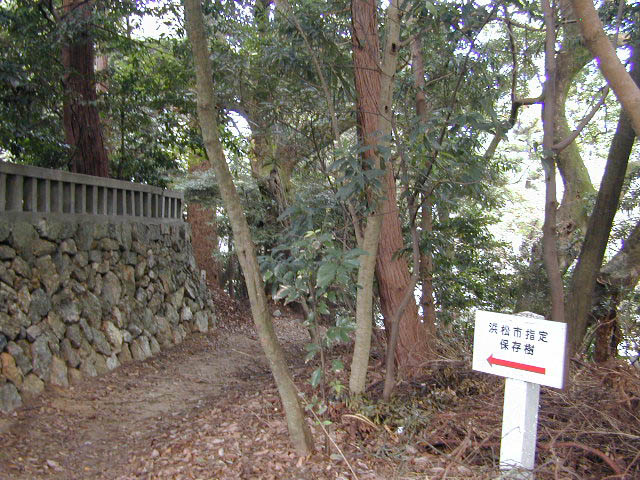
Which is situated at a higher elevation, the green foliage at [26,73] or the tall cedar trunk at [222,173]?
the green foliage at [26,73]

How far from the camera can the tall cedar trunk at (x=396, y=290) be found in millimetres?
4980

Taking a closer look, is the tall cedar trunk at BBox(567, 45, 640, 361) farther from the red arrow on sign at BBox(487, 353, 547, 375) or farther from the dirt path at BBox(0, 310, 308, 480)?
the dirt path at BBox(0, 310, 308, 480)

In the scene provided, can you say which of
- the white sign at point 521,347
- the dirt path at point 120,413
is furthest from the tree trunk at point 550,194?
the dirt path at point 120,413

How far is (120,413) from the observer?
17.5 feet

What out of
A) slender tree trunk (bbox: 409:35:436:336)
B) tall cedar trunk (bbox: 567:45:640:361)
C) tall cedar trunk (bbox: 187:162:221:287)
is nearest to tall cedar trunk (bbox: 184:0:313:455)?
slender tree trunk (bbox: 409:35:436:336)

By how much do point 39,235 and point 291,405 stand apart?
377 centimetres

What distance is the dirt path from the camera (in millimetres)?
4102

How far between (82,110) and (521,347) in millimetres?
7502

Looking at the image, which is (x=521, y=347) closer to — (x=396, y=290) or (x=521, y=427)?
(x=521, y=427)

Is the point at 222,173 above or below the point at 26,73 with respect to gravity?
below

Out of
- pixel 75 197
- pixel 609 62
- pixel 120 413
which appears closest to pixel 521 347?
pixel 609 62

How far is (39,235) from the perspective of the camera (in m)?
5.91

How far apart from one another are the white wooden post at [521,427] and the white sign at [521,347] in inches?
3.3

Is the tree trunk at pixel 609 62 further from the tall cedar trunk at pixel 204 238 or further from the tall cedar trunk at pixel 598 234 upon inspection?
the tall cedar trunk at pixel 204 238
